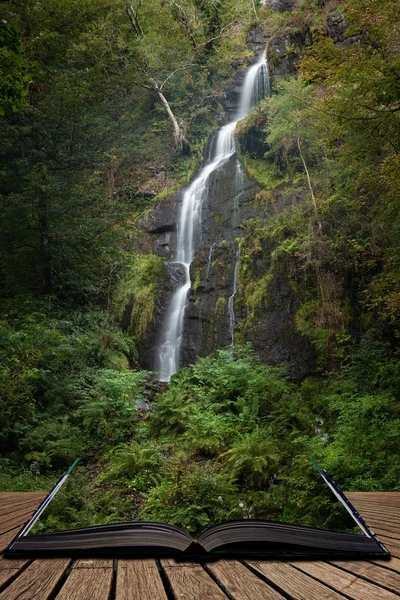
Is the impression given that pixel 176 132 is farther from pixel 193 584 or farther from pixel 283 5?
pixel 193 584

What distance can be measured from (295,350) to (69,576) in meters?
10.00

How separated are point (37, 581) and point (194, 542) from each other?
0.69 meters

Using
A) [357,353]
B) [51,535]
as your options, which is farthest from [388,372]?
[51,535]

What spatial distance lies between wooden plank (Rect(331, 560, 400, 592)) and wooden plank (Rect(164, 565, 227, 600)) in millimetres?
657

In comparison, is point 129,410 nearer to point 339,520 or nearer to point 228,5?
point 339,520

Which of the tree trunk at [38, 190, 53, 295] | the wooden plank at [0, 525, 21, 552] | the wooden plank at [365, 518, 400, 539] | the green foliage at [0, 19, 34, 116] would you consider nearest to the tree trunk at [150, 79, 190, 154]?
the tree trunk at [38, 190, 53, 295]

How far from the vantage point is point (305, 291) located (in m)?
11.5

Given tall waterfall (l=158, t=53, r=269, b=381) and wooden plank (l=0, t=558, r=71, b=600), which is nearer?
wooden plank (l=0, t=558, r=71, b=600)

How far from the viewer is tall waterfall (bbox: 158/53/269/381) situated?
1474 centimetres

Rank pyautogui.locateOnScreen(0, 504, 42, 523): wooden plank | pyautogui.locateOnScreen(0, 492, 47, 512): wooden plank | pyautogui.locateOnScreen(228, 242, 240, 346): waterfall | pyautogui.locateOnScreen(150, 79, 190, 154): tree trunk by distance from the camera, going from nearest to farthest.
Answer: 1. pyautogui.locateOnScreen(0, 504, 42, 523): wooden plank
2. pyautogui.locateOnScreen(0, 492, 47, 512): wooden plank
3. pyautogui.locateOnScreen(228, 242, 240, 346): waterfall
4. pyautogui.locateOnScreen(150, 79, 190, 154): tree trunk

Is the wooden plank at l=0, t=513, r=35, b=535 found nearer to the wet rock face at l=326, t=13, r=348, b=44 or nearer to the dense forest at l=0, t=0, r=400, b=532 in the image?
the dense forest at l=0, t=0, r=400, b=532

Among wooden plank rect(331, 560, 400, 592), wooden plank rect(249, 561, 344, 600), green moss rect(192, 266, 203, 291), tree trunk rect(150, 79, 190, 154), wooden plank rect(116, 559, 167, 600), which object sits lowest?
wooden plank rect(331, 560, 400, 592)

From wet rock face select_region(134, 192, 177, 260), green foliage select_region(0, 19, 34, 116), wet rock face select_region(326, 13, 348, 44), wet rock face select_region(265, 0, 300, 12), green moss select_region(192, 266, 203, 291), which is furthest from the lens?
wet rock face select_region(265, 0, 300, 12)

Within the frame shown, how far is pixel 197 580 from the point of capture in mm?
1545
